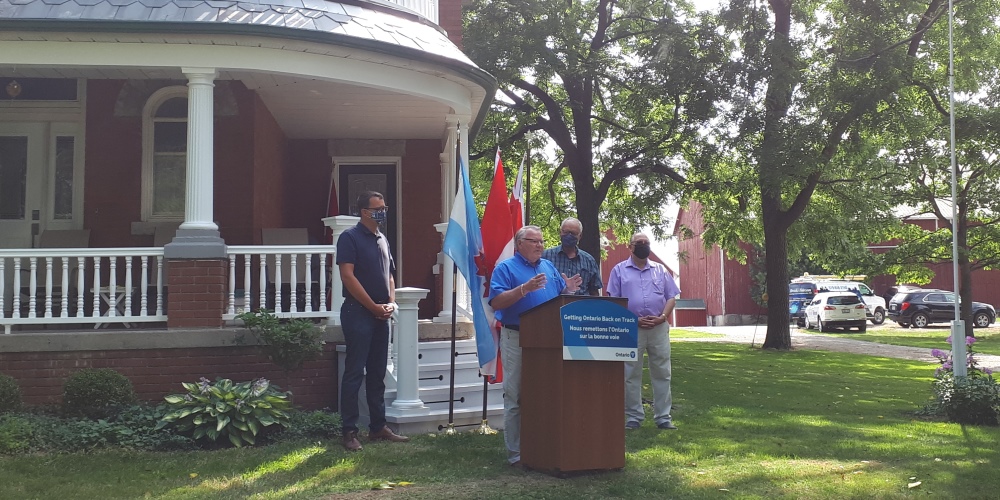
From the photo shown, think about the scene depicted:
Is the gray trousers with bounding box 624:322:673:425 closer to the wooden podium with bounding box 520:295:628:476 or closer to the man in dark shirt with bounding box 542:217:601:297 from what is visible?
the man in dark shirt with bounding box 542:217:601:297

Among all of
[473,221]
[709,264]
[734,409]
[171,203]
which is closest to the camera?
[473,221]

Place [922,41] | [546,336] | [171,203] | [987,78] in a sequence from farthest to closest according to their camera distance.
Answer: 1. [987,78]
2. [922,41]
3. [171,203]
4. [546,336]

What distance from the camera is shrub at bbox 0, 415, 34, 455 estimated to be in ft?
23.0

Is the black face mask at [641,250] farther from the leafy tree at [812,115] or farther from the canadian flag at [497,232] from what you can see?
the leafy tree at [812,115]

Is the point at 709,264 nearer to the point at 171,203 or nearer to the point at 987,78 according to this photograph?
the point at 987,78

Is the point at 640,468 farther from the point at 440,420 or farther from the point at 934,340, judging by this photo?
the point at 934,340

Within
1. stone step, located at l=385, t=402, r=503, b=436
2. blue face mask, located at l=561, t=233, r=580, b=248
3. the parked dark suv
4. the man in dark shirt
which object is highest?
blue face mask, located at l=561, t=233, r=580, b=248

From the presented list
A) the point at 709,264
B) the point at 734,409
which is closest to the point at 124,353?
the point at 734,409

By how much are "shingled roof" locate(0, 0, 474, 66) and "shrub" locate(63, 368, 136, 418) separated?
3255 mm

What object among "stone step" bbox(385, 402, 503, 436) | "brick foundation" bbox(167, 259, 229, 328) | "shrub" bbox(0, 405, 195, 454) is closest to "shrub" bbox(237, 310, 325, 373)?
"brick foundation" bbox(167, 259, 229, 328)

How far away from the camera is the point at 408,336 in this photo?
8516mm

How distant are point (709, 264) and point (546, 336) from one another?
47.5 meters

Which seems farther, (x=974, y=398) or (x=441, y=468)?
(x=974, y=398)

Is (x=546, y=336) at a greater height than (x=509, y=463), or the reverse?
(x=546, y=336)
